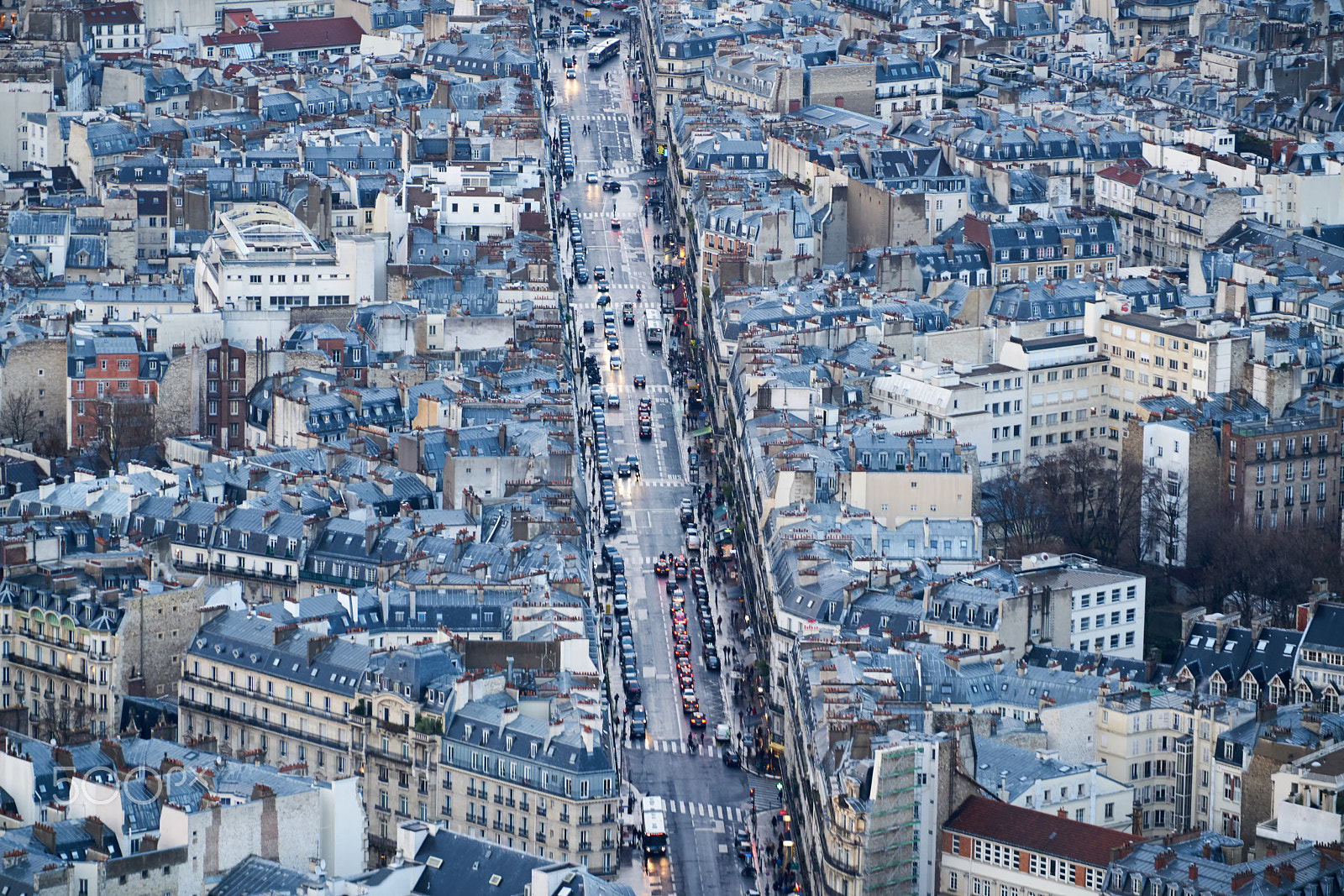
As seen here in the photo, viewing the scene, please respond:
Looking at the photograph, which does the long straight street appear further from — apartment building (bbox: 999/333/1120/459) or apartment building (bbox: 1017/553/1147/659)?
apartment building (bbox: 999/333/1120/459)

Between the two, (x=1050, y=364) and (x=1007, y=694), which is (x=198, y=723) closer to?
(x=1007, y=694)

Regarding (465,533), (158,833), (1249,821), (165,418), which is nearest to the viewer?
(158,833)

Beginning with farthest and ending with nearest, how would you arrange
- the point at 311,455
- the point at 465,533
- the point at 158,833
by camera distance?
the point at 311,455, the point at 465,533, the point at 158,833

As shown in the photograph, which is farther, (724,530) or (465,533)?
(724,530)

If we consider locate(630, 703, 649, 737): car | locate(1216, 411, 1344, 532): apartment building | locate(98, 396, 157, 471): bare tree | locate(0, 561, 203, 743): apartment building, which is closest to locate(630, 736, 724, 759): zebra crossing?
locate(630, 703, 649, 737): car

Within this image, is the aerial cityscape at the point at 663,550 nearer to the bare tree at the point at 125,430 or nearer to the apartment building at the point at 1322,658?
the apartment building at the point at 1322,658

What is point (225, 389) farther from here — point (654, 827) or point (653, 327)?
point (654, 827)

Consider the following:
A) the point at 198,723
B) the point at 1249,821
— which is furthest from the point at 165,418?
the point at 1249,821
